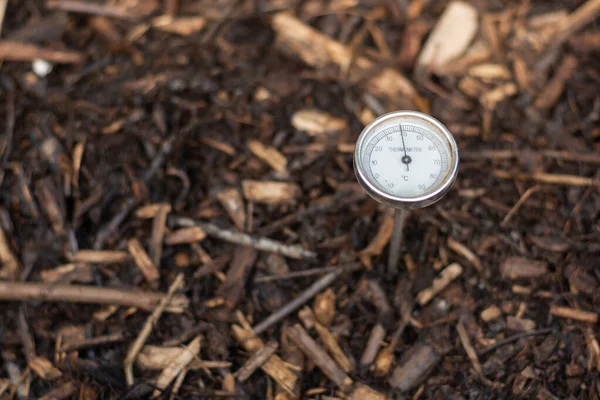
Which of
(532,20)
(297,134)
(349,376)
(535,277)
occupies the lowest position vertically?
(349,376)

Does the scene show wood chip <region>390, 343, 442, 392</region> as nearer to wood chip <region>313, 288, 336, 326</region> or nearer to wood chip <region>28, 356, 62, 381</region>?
wood chip <region>313, 288, 336, 326</region>

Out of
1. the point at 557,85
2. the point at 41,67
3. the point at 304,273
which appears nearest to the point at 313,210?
the point at 304,273

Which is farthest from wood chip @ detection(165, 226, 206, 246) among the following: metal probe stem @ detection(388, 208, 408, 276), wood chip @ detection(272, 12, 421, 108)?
wood chip @ detection(272, 12, 421, 108)

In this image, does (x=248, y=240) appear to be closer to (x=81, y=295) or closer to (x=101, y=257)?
(x=101, y=257)

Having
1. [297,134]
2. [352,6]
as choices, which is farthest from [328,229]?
[352,6]

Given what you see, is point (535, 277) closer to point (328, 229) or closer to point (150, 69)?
point (328, 229)

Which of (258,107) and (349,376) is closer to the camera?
(349,376)

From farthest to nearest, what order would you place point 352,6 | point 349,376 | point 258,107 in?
1. point 352,6
2. point 258,107
3. point 349,376
